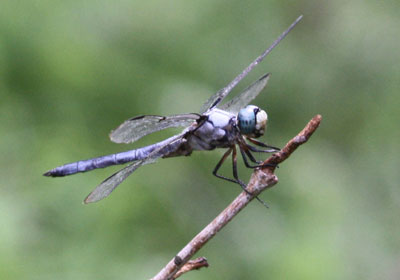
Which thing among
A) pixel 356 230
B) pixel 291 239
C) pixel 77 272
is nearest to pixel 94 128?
pixel 77 272

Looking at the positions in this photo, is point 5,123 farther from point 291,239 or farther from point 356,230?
point 356,230

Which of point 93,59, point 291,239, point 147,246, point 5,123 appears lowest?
point 5,123

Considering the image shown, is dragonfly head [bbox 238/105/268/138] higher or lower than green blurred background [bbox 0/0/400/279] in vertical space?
higher

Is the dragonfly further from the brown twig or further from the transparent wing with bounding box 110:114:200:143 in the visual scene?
the brown twig

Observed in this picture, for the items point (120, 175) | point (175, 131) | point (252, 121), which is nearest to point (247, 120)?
point (252, 121)

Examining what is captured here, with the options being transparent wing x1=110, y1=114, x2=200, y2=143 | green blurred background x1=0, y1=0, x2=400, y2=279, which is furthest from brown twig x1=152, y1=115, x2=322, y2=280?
green blurred background x1=0, y1=0, x2=400, y2=279

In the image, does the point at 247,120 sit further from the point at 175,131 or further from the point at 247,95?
the point at 175,131
